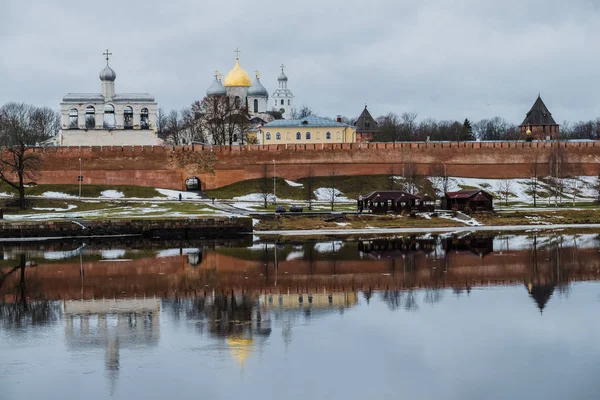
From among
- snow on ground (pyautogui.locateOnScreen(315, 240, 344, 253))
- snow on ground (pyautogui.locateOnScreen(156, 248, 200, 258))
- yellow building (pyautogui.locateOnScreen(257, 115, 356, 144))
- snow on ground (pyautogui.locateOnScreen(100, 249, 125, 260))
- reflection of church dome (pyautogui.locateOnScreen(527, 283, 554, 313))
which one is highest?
yellow building (pyautogui.locateOnScreen(257, 115, 356, 144))

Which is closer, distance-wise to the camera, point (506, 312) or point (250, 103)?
point (506, 312)

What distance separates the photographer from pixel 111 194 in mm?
53656

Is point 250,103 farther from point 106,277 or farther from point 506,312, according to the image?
point 506,312

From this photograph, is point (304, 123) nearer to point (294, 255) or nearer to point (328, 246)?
point (328, 246)

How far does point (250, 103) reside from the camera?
8594 cm

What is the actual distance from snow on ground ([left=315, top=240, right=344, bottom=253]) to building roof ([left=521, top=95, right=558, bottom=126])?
39.0 meters

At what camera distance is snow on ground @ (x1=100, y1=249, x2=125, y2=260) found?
1189 inches

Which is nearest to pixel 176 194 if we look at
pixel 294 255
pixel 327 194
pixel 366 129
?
pixel 327 194

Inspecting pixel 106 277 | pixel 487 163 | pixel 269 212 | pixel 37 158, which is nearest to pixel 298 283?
pixel 106 277

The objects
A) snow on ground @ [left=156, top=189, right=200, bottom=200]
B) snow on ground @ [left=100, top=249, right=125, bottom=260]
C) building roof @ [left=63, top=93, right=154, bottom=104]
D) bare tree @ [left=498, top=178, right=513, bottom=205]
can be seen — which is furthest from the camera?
building roof @ [left=63, top=93, right=154, bottom=104]

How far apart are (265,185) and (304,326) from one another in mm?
33651

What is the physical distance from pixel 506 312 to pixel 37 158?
38.6 meters

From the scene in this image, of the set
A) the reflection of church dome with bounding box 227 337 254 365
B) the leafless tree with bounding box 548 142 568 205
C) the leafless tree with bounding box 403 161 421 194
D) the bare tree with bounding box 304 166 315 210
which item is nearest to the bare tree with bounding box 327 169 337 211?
the bare tree with bounding box 304 166 315 210

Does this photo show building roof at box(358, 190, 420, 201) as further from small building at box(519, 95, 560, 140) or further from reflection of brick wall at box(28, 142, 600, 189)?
small building at box(519, 95, 560, 140)
